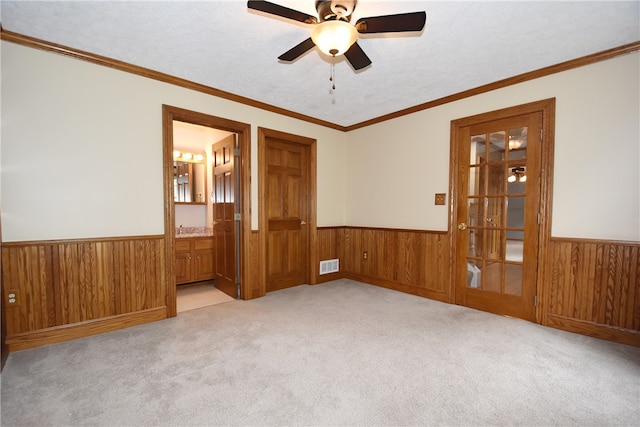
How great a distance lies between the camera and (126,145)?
277 cm

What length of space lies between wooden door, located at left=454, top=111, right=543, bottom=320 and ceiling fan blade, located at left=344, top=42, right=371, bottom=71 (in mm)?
1841

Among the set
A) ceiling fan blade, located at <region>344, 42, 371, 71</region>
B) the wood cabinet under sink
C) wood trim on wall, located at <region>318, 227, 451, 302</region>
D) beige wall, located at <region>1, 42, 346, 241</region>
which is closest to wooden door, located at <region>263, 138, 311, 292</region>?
wood trim on wall, located at <region>318, 227, 451, 302</region>

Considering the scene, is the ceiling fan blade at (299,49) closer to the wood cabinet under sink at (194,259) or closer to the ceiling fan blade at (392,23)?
the ceiling fan blade at (392,23)

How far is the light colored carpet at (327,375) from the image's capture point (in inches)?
63.1

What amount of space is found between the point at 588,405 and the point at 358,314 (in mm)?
1891

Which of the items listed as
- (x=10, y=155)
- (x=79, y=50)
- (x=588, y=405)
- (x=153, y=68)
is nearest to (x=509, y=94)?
(x=588, y=405)

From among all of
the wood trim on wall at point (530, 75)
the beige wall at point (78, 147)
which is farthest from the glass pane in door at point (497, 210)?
the beige wall at point (78, 147)

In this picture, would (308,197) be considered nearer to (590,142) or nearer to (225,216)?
(225,216)

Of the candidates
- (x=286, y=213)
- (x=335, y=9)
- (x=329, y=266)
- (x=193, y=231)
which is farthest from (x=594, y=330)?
(x=193, y=231)

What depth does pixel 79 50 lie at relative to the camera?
2.48 meters

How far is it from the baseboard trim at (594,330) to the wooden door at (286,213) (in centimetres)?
310

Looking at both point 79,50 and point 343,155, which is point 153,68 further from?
point 343,155

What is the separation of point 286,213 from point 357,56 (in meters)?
2.54

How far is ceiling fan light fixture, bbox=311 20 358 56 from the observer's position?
1.81m
